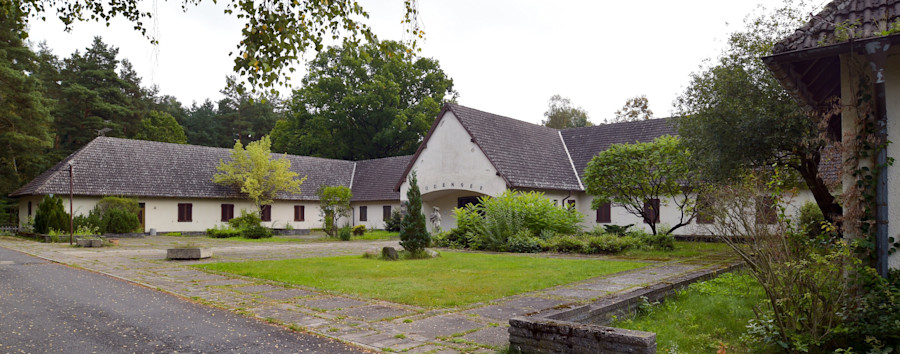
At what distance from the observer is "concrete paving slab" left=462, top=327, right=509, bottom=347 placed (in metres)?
5.48

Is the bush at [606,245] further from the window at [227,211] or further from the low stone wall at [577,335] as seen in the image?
the window at [227,211]

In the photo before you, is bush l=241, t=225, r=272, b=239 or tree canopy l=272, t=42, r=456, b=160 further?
tree canopy l=272, t=42, r=456, b=160

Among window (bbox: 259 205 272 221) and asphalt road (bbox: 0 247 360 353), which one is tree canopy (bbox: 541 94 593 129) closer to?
window (bbox: 259 205 272 221)

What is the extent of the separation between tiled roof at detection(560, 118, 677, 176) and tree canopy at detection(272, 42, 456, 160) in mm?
17463

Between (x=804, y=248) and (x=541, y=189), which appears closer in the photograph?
(x=804, y=248)

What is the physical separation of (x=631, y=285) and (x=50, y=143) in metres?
37.6

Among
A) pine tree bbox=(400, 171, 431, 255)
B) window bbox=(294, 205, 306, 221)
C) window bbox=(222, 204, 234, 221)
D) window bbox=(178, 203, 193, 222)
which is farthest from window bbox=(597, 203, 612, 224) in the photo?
window bbox=(178, 203, 193, 222)

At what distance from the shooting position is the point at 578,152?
2788 centimetres

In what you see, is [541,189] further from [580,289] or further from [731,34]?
[580,289]

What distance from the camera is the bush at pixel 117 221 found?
2678 cm

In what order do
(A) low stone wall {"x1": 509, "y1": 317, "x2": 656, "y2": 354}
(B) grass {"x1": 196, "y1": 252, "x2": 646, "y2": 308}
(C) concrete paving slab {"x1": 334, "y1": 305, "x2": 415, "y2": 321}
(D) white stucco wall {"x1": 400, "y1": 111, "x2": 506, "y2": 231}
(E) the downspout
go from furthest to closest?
(D) white stucco wall {"x1": 400, "y1": 111, "x2": 506, "y2": 231} → (B) grass {"x1": 196, "y1": 252, "x2": 646, "y2": 308} → (C) concrete paving slab {"x1": 334, "y1": 305, "x2": 415, "y2": 321} → (E) the downspout → (A) low stone wall {"x1": 509, "y1": 317, "x2": 656, "y2": 354}

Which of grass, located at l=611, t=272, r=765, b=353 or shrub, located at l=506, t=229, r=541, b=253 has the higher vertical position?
grass, located at l=611, t=272, r=765, b=353

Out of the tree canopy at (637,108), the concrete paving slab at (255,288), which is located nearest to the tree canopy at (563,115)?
the tree canopy at (637,108)

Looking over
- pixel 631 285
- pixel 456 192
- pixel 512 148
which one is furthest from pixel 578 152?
pixel 631 285
